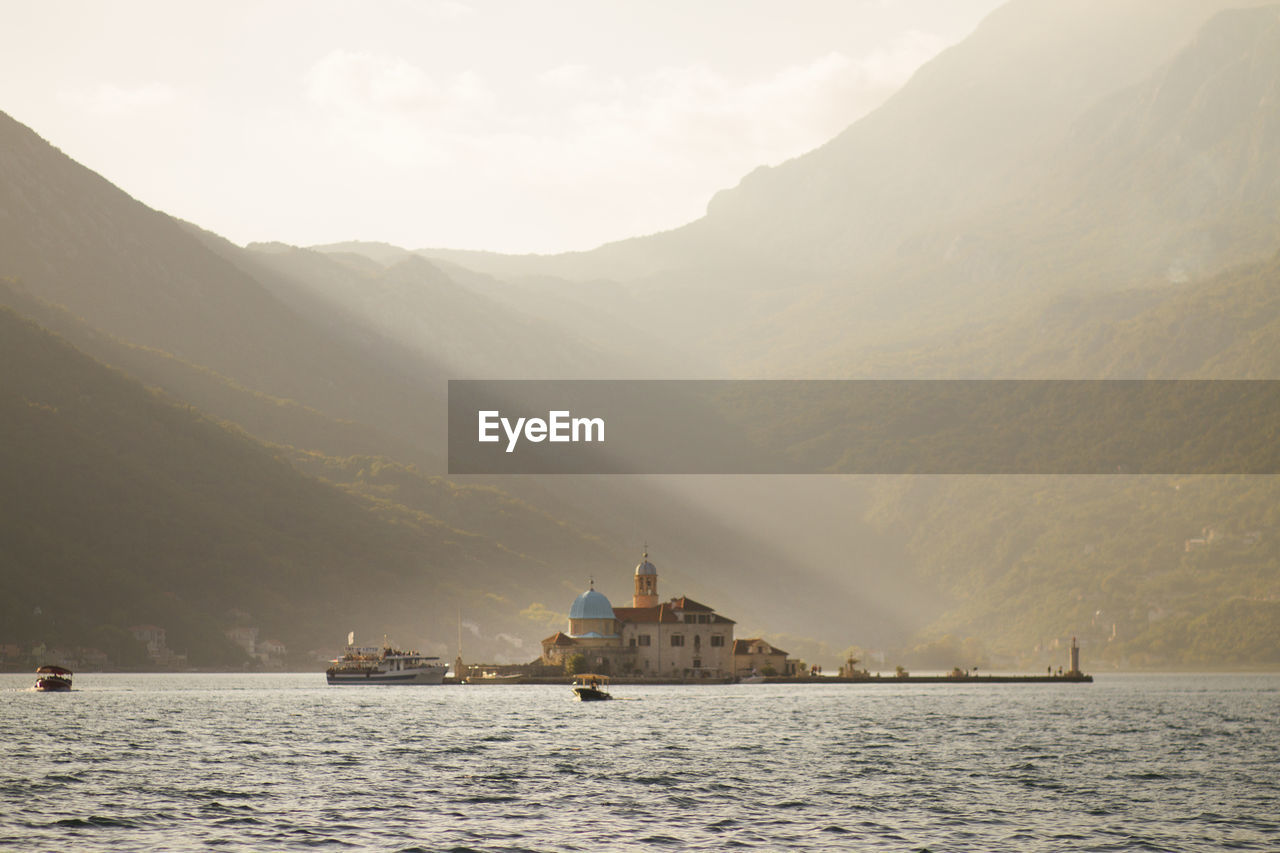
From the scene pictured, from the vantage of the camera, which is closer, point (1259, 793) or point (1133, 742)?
point (1259, 793)

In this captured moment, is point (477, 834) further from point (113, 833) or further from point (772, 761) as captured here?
point (772, 761)

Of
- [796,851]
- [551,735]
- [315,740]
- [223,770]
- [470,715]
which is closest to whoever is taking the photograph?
[796,851]

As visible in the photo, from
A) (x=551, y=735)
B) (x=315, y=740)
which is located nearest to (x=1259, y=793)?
(x=551, y=735)

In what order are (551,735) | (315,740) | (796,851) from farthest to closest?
1. (551,735)
2. (315,740)
3. (796,851)

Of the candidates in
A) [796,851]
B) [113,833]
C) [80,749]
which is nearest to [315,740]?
[80,749]

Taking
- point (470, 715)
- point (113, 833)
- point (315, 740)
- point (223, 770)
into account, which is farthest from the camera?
point (470, 715)

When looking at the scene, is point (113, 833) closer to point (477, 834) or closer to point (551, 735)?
point (477, 834)
